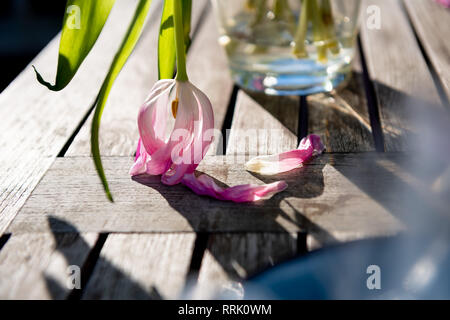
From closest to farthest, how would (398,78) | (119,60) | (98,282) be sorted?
(98,282)
(119,60)
(398,78)

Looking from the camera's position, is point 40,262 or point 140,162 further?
point 140,162

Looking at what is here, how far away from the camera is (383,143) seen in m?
0.83

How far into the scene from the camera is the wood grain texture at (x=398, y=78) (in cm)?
87

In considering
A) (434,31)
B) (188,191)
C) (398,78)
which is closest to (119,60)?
(188,191)

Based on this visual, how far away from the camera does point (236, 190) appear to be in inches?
27.6

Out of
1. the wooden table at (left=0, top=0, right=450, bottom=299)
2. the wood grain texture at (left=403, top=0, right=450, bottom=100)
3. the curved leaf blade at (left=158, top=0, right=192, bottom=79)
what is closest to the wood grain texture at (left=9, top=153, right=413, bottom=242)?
the wooden table at (left=0, top=0, right=450, bottom=299)

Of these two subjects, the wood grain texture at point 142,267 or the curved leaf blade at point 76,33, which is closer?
the wood grain texture at point 142,267

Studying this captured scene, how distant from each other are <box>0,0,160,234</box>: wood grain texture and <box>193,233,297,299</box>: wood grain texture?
0.75 feet

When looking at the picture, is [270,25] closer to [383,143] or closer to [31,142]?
[383,143]

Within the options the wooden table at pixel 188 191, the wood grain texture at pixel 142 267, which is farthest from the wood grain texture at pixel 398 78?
the wood grain texture at pixel 142 267

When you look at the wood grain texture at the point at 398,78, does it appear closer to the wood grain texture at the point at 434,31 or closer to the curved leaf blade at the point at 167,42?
the wood grain texture at the point at 434,31

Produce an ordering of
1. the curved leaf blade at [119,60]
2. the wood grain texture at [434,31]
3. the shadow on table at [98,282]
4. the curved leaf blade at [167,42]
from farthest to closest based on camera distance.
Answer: the wood grain texture at [434,31], the curved leaf blade at [167,42], the curved leaf blade at [119,60], the shadow on table at [98,282]

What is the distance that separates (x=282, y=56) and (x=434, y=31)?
412 mm

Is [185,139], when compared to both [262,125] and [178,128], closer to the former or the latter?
[178,128]
